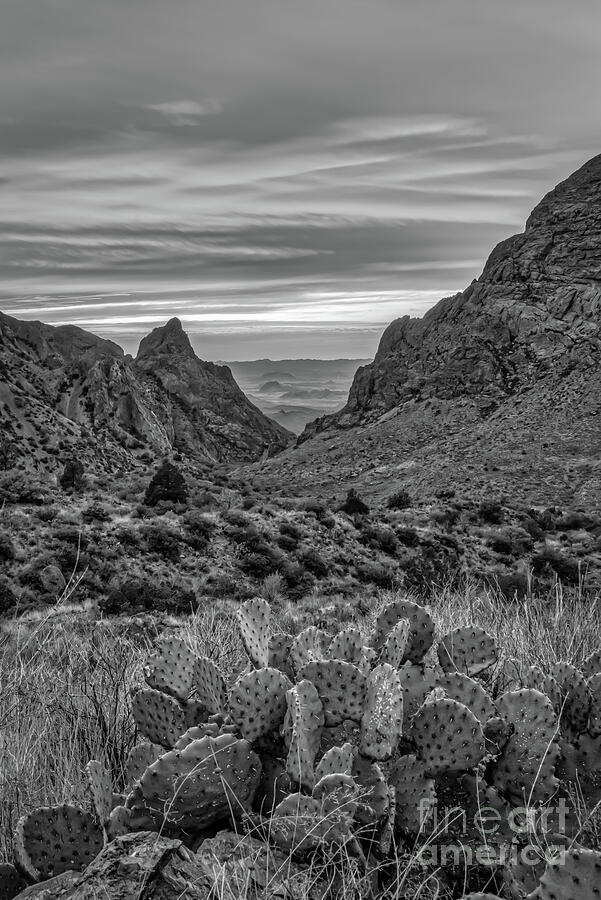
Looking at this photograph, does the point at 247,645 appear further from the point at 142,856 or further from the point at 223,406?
the point at 223,406

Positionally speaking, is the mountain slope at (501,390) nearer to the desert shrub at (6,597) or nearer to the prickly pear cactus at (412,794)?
the desert shrub at (6,597)

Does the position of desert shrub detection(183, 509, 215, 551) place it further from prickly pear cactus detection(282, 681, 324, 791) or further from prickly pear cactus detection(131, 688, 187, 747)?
prickly pear cactus detection(282, 681, 324, 791)

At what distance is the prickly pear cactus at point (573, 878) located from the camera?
71.4 inches

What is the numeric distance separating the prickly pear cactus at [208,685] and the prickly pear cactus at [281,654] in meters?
0.34

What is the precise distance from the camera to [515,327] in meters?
87.2

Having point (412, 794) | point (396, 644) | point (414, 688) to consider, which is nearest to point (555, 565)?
point (396, 644)

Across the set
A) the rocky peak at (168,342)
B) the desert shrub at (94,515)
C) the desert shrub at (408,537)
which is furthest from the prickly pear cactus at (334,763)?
the rocky peak at (168,342)

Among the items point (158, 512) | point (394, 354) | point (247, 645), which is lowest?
point (158, 512)

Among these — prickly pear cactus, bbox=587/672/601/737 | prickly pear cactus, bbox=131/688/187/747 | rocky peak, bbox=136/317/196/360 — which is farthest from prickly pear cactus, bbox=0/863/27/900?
rocky peak, bbox=136/317/196/360

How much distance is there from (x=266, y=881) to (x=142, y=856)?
16.3 inches

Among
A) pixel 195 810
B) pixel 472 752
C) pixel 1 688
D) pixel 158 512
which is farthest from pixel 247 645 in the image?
pixel 158 512

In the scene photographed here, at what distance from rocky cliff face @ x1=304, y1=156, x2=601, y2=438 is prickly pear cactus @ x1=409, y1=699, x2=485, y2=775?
7733 centimetres

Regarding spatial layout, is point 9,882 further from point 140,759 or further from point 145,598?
point 145,598

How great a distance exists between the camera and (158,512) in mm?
24422
